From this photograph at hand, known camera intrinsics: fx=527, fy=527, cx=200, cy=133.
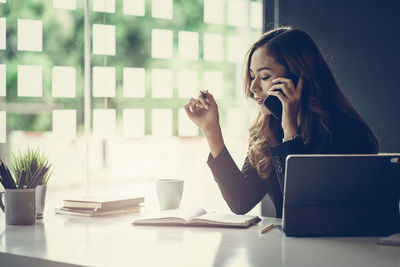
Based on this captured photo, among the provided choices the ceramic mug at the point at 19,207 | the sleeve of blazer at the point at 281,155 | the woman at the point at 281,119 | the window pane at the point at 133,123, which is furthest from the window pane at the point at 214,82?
the ceramic mug at the point at 19,207

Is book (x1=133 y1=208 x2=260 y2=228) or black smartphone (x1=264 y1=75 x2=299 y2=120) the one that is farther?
black smartphone (x1=264 y1=75 x2=299 y2=120)

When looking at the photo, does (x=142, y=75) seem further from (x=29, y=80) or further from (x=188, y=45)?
(x=29, y=80)

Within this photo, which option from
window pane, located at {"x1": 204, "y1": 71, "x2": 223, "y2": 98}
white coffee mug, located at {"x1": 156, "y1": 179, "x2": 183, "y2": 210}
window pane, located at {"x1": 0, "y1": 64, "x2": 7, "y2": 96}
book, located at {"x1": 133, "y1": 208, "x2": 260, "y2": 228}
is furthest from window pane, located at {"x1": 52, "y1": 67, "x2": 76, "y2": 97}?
book, located at {"x1": 133, "y1": 208, "x2": 260, "y2": 228}

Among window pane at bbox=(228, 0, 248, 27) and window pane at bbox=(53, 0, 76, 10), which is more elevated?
window pane at bbox=(228, 0, 248, 27)

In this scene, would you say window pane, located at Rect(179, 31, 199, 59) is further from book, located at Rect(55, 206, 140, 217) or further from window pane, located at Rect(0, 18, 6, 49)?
book, located at Rect(55, 206, 140, 217)

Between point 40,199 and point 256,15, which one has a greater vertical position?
point 256,15

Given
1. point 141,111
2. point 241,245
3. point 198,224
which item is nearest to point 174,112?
point 141,111

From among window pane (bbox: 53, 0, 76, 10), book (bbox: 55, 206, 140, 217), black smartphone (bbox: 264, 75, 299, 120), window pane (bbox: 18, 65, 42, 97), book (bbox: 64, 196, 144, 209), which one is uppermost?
window pane (bbox: 53, 0, 76, 10)

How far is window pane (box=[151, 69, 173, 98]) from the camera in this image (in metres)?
3.07

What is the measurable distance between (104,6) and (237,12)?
1039mm

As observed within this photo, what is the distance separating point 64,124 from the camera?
110 inches

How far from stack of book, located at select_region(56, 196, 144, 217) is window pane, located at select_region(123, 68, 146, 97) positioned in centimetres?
121

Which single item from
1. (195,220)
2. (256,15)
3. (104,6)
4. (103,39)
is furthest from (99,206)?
(256,15)

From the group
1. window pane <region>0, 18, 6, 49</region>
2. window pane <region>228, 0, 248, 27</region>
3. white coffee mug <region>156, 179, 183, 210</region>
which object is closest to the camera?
white coffee mug <region>156, 179, 183, 210</region>
